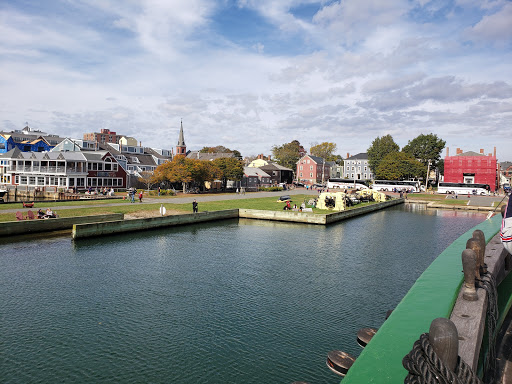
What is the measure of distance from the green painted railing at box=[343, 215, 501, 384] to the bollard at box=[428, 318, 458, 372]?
4.97ft

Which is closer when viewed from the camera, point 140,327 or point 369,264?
point 140,327

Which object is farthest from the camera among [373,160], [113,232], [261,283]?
[373,160]

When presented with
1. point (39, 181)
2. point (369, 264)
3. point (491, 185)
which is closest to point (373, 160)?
point (491, 185)

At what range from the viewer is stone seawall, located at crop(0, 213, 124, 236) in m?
27.7

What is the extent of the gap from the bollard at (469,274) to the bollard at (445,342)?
3.92 metres

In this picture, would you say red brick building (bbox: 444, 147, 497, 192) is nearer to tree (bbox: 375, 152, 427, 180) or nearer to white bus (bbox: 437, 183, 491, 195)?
tree (bbox: 375, 152, 427, 180)

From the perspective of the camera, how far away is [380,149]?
12169 centimetres

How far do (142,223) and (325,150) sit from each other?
444ft

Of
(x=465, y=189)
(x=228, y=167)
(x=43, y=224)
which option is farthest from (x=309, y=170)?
(x=43, y=224)

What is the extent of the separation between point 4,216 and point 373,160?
356 ft

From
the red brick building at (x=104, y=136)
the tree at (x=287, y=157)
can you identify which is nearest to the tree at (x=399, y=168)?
the tree at (x=287, y=157)

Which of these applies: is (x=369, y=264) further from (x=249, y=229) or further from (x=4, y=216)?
(x=4, y=216)

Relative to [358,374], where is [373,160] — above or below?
above

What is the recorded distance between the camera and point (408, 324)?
21.8ft
